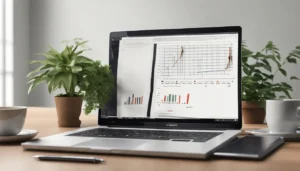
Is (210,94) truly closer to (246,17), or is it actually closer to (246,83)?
(246,83)

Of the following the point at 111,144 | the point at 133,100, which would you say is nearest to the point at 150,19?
the point at 133,100

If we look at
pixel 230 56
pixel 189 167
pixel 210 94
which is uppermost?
pixel 230 56

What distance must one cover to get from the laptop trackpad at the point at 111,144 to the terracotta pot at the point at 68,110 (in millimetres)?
381

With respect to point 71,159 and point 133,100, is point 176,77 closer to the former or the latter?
point 133,100

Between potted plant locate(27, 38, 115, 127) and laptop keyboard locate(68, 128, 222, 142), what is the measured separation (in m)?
0.17

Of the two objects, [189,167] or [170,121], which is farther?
[170,121]

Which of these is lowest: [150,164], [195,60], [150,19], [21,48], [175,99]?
[150,164]

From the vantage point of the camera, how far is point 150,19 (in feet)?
12.0

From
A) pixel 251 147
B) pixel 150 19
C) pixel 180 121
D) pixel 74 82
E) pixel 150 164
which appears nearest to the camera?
pixel 150 164

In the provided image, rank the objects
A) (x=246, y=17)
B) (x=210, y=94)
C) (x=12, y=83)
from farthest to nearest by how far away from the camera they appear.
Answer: (x=12, y=83) < (x=246, y=17) < (x=210, y=94)

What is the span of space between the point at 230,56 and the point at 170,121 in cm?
24

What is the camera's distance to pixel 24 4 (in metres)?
4.07

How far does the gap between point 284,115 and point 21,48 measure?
3.34 meters

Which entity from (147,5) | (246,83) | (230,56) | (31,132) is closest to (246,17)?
(147,5)
